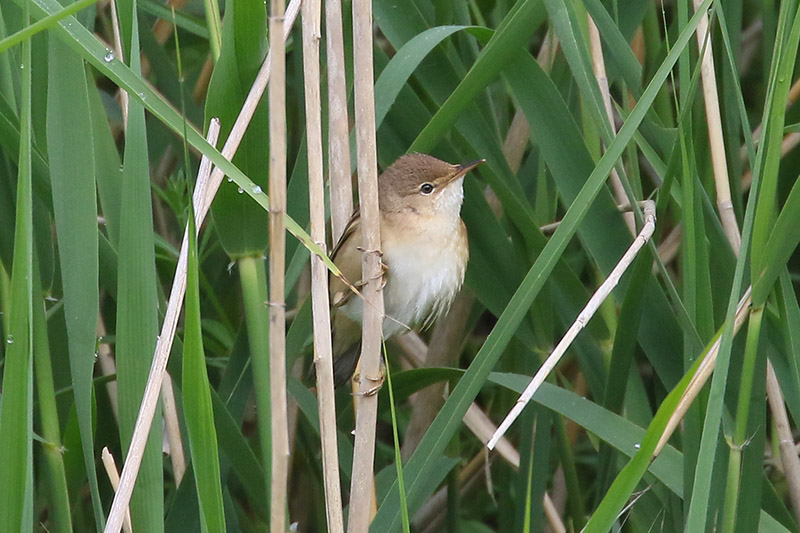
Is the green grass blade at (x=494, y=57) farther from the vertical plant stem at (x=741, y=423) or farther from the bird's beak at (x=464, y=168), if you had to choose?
the vertical plant stem at (x=741, y=423)

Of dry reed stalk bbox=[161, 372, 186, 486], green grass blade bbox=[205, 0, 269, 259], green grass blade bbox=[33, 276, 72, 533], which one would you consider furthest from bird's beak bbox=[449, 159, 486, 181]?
green grass blade bbox=[33, 276, 72, 533]

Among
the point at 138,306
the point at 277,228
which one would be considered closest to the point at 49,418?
the point at 138,306

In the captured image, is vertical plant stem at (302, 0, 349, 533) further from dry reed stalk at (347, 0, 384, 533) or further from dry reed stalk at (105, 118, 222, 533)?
dry reed stalk at (105, 118, 222, 533)

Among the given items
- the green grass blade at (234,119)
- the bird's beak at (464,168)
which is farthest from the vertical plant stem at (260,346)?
the bird's beak at (464,168)

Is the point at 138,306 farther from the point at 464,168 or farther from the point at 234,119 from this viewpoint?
the point at 464,168

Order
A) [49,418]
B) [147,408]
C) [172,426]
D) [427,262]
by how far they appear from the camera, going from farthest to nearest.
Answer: [427,262] → [172,426] → [49,418] → [147,408]

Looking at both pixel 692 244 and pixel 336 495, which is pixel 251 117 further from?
pixel 692 244

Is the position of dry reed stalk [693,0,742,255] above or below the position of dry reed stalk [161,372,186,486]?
above
